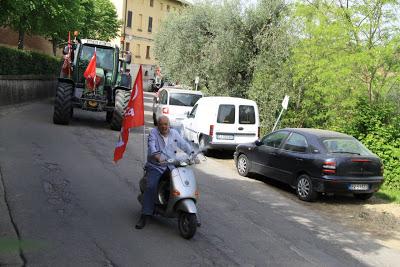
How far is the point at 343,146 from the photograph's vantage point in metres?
10.9

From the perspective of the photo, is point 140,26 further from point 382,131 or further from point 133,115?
point 133,115

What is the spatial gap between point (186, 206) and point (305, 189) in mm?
4689

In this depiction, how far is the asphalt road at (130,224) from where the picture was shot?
6117 mm

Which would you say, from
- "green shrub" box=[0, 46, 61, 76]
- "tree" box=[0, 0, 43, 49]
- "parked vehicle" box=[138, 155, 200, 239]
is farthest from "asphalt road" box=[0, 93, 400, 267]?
"green shrub" box=[0, 46, 61, 76]

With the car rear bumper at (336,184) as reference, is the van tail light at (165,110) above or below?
above

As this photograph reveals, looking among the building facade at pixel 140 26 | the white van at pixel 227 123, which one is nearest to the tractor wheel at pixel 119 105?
the white van at pixel 227 123

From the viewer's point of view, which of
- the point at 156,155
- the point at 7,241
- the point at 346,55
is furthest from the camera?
the point at 346,55

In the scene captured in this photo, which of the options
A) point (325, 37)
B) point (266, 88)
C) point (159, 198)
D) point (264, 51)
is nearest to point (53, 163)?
point (159, 198)

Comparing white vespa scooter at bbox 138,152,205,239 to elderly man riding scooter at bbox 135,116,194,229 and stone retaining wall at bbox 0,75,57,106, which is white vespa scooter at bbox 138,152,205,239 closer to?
elderly man riding scooter at bbox 135,116,194,229

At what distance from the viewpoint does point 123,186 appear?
384 inches

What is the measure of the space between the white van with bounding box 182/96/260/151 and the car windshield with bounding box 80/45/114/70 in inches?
197

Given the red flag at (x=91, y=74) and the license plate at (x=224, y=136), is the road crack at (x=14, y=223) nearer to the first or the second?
the license plate at (x=224, y=136)

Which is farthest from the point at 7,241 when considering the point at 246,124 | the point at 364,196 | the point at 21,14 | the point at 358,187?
the point at 21,14

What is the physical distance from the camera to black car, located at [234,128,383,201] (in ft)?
34.1
